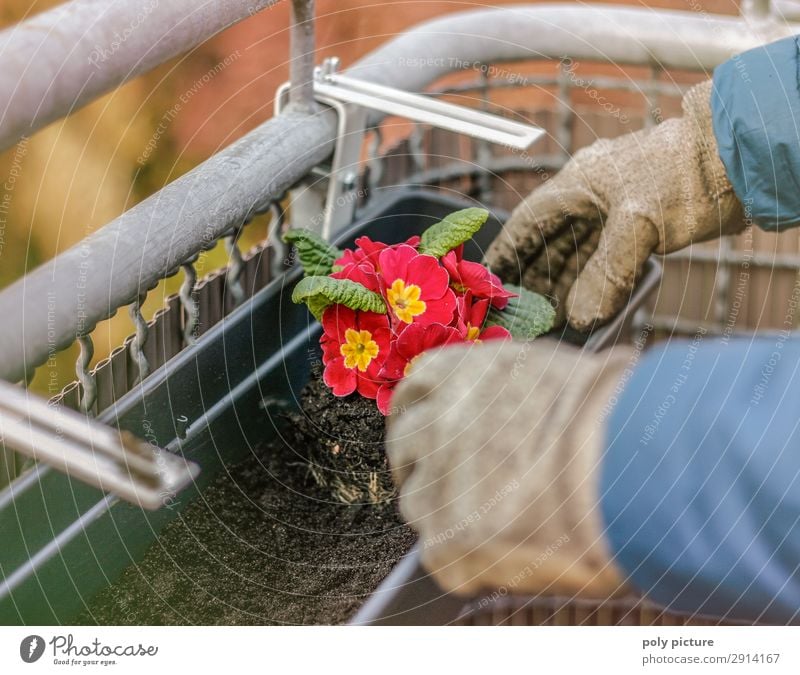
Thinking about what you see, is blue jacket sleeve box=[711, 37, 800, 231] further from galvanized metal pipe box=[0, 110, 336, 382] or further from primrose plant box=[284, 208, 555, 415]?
galvanized metal pipe box=[0, 110, 336, 382]

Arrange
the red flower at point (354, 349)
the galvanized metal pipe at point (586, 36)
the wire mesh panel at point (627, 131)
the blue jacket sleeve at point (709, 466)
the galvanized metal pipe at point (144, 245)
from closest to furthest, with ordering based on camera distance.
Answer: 1. the blue jacket sleeve at point (709, 466)
2. the galvanized metal pipe at point (144, 245)
3. the red flower at point (354, 349)
4. the galvanized metal pipe at point (586, 36)
5. the wire mesh panel at point (627, 131)

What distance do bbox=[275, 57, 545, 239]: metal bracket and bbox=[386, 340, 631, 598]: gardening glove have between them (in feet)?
0.89

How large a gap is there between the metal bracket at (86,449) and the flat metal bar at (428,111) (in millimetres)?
299

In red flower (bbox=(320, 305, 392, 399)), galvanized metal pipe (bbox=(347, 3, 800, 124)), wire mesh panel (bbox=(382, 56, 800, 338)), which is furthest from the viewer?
wire mesh panel (bbox=(382, 56, 800, 338))

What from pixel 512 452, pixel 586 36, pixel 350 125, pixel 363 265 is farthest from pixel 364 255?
pixel 586 36

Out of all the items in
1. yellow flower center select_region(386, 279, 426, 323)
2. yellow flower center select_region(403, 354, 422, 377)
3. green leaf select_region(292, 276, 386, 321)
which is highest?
green leaf select_region(292, 276, 386, 321)

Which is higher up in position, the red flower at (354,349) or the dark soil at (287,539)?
the red flower at (354,349)

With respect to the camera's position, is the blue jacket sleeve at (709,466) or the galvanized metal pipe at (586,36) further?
the galvanized metal pipe at (586,36)

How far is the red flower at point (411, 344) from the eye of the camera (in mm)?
552

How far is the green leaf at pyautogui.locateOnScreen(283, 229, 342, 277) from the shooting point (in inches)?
23.7

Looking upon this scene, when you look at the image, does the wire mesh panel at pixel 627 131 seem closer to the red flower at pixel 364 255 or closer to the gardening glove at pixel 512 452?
the red flower at pixel 364 255

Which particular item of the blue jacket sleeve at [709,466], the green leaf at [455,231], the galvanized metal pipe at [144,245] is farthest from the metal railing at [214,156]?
the blue jacket sleeve at [709,466]

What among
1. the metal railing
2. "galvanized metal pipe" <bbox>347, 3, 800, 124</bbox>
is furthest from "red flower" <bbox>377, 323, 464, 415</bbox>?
"galvanized metal pipe" <bbox>347, 3, 800, 124</bbox>
